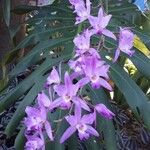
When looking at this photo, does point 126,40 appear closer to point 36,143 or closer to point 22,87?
point 36,143

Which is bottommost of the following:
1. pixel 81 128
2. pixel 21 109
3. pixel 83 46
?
pixel 21 109

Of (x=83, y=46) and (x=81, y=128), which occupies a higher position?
(x=83, y=46)

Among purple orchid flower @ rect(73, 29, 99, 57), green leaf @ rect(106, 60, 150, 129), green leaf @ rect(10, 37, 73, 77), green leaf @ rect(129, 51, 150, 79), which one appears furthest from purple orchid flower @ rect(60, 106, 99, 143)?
green leaf @ rect(10, 37, 73, 77)

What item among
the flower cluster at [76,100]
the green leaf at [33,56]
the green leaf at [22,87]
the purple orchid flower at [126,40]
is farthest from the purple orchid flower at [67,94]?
the green leaf at [33,56]

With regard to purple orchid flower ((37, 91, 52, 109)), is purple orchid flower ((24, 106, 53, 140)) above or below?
below

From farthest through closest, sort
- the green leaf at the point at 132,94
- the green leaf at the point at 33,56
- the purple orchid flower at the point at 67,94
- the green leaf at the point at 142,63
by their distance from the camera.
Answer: the green leaf at the point at 33,56, the green leaf at the point at 142,63, the green leaf at the point at 132,94, the purple orchid flower at the point at 67,94

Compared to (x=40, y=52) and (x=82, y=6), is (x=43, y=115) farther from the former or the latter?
(x=40, y=52)

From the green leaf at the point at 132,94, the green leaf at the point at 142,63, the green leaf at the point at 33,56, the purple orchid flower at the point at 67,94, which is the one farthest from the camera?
the green leaf at the point at 33,56

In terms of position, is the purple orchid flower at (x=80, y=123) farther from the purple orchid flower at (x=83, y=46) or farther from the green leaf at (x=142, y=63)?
the green leaf at (x=142, y=63)

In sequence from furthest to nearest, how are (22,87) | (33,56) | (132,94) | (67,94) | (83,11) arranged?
(33,56) → (22,87) → (132,94) → (83,11) → (67,94)

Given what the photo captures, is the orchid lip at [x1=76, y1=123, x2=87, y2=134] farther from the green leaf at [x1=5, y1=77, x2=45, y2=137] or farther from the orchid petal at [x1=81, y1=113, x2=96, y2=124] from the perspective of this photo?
the green leaf at [x1=5, y1=77, x2=45, y2=137]

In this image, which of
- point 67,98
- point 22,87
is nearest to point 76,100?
point 67,98
